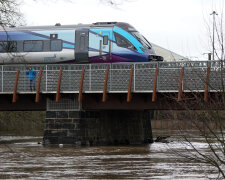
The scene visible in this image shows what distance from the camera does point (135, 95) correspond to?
36375 mm

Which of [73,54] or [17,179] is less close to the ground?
[73,54]

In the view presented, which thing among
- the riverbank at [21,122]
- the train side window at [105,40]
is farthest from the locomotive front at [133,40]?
the riverbank at [21,122]

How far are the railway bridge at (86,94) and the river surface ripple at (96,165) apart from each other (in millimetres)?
2817

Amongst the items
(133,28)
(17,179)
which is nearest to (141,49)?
(133,28)

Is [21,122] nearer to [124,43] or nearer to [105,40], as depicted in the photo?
[105,40]

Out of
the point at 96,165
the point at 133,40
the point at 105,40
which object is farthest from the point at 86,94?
the point at 96,165

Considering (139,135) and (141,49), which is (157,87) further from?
(139,135)

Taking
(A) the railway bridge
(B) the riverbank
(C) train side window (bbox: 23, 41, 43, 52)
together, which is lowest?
(B) the riverbank

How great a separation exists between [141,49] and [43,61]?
5942 millimetres

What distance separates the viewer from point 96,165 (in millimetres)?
26125

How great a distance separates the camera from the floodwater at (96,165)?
22125 millimetres

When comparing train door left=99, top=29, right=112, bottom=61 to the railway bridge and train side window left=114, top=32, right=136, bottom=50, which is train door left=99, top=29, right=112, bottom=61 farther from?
the railway bridge

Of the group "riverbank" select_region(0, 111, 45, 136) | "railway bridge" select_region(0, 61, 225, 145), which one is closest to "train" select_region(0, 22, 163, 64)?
"railway bridge" select_region(0, 61, 225, 145)

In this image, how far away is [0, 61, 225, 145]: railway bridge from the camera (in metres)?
35.2
